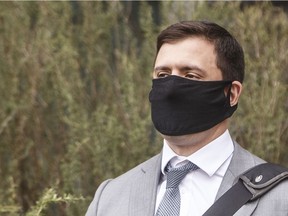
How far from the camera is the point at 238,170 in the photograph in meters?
2.88

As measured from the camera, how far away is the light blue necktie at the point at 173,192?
2838 millimetres

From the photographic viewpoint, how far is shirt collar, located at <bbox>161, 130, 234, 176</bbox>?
2.87m

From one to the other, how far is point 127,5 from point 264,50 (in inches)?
65.3

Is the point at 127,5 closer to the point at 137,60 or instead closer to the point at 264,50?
the point at 137,60

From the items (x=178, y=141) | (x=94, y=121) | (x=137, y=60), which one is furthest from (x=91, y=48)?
(x=178, y=141)

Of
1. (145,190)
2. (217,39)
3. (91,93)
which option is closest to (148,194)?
(145,190)

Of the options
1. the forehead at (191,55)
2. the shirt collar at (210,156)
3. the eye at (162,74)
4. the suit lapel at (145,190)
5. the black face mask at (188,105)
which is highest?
the forehead at (191,55)

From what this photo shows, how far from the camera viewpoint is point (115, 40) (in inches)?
226

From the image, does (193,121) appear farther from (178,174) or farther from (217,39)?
(217,39)

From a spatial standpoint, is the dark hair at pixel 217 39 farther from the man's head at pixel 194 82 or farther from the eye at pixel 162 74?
the eye at pixel 162 74

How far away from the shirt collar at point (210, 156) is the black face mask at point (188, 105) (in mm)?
70

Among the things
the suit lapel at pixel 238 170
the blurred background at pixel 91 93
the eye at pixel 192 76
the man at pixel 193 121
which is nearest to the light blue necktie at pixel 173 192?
the man at pixel 193 121

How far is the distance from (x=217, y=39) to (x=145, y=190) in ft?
2.09

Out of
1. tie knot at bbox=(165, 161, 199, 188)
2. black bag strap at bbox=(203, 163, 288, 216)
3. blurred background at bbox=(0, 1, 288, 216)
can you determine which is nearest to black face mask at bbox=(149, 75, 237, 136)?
tie knot at bbox=(165, 161, 199, 188)
